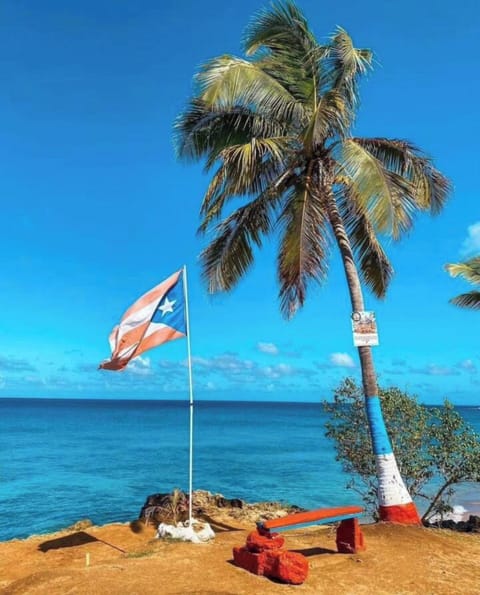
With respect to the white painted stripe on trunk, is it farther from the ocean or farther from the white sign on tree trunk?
the ocean

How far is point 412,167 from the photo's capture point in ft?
36.5

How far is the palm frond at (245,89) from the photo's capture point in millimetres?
10523

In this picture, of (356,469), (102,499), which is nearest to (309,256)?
(356,469)

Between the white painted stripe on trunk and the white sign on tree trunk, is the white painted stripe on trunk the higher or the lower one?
the lower one

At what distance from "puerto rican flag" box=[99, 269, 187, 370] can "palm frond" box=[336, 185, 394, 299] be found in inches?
166

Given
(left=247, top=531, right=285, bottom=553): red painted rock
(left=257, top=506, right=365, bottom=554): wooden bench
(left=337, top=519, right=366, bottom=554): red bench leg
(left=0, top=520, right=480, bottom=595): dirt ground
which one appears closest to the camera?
(left=0, top=520, right=480, bottom=595): dirt ground

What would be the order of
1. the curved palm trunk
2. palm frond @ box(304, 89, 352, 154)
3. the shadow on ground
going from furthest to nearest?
the shadow on ground
palm frond @ box(304, 89, 352, 154)
the curved palm trunk

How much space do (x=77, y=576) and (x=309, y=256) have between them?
7.08 meters

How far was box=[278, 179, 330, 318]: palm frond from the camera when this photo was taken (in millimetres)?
10609

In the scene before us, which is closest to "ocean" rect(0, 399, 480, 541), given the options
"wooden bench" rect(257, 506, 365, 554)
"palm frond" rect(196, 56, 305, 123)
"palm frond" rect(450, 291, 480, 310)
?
"palm frond" rect(450, 291, 480, 310)

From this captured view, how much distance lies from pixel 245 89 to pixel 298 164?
1.93 m

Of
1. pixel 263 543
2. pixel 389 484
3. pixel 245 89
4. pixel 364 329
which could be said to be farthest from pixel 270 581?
pixel 245 89

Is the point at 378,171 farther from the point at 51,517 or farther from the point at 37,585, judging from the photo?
the point at 51,517

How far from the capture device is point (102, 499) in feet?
80.5
